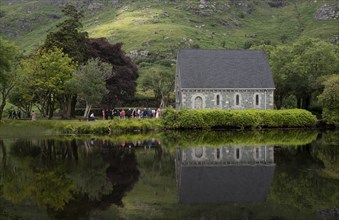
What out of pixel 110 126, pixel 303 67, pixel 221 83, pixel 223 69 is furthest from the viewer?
pixel 303 67

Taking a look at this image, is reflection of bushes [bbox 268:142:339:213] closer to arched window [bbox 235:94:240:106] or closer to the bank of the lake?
the bank of the lake

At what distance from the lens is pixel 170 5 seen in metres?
196

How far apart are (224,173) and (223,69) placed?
43.3 metres

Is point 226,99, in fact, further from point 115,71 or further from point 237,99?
point 115,71

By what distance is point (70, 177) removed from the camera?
82.4 feet

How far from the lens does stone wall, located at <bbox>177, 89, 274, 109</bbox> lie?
65250mm

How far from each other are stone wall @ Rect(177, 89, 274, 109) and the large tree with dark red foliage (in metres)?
8.99

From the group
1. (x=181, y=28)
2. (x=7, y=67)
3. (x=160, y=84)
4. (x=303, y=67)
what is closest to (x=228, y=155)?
(x=7, y=67)

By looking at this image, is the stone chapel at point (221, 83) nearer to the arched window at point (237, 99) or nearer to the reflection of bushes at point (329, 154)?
the arched window at point (237, 99)

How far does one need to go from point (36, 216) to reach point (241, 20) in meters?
183

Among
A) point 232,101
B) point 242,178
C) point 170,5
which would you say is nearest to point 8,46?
point 232,101

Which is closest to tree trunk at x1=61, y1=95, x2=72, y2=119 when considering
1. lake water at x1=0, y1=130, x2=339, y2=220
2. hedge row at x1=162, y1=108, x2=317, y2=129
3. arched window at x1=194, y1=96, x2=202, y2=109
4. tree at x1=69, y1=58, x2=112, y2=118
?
tree at x1=69, y1=58, x2=112, y2=118

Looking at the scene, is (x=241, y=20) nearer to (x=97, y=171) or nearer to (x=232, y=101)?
(x=232, y=101)

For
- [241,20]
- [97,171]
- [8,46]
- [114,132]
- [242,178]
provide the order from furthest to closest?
[241,20] < [8,46] < [114,132] < [97,171] < [242,178]
